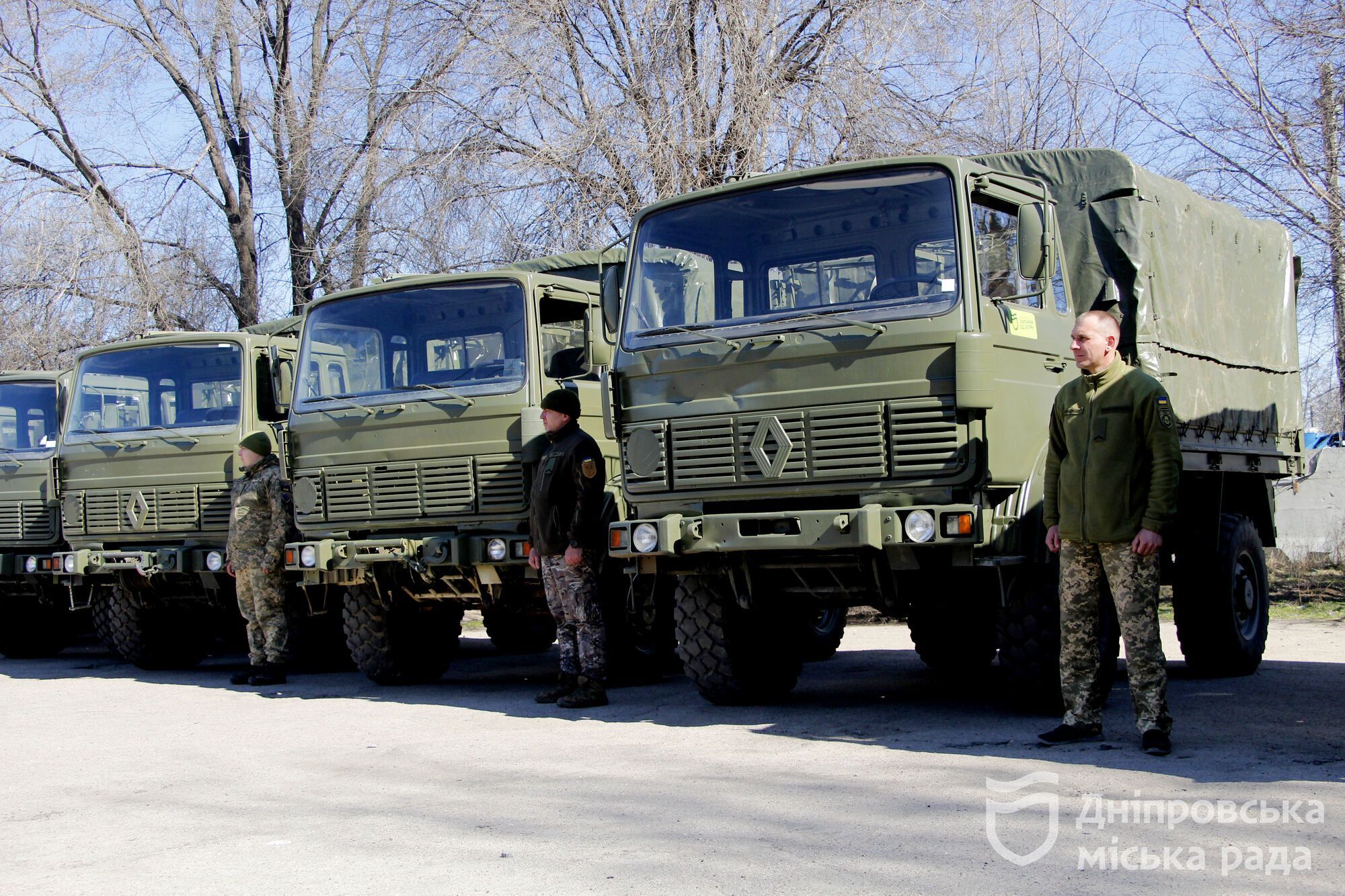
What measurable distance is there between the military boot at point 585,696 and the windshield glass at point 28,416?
6.79 m

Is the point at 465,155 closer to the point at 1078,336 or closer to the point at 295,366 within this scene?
the point at 295,366

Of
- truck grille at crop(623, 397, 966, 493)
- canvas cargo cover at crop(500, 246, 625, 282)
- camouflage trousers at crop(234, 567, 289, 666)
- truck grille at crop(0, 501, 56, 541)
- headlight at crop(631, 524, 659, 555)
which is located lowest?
camouflage trousers at crop(234, 567, 289, 666)

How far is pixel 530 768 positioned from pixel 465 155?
1112cm

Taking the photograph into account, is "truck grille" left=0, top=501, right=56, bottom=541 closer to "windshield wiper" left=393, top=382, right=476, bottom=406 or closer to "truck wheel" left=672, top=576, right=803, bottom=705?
"windshield wiper" left=393, top=382, right=476, bottom=406

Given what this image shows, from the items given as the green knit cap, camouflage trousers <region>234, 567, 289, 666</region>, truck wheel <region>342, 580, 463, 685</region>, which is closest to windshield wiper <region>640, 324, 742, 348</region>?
truck wheel <region>342, 580, 463, 685</region>

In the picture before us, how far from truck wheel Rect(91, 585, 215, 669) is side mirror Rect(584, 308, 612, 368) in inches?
187

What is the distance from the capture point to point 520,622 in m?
12.3

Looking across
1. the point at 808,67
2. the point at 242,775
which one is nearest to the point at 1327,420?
the point at 808,67

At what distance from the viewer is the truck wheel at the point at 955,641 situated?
31.3 feet

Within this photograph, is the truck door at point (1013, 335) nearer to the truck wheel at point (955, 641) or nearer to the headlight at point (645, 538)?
the headlight at point (645, 538)

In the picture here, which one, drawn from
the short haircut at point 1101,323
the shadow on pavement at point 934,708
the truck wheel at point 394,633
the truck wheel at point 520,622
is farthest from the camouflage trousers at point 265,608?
the short haircut at point 1101,323

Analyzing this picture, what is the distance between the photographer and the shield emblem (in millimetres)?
4828

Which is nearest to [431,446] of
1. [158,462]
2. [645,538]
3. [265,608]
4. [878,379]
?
[265,608]

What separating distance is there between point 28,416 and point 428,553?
5.96 meters
